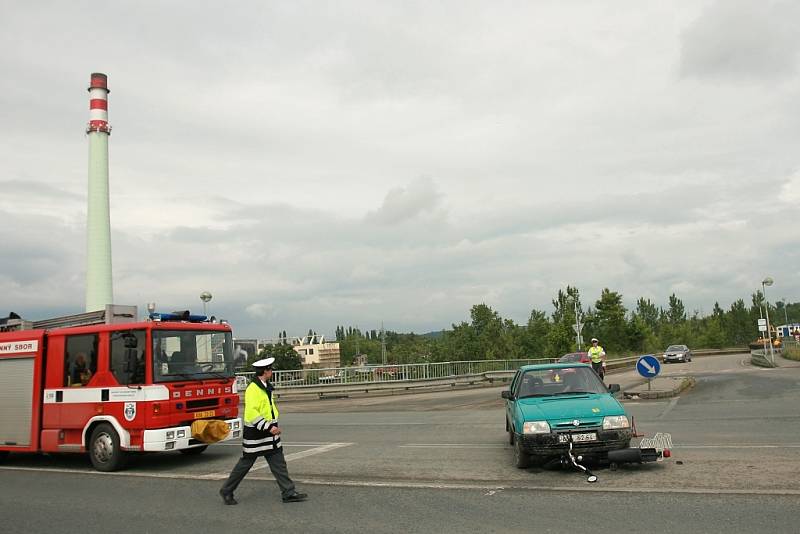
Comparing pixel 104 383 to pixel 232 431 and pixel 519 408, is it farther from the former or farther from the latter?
pixel 519 408

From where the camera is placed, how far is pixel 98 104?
59.2 metres

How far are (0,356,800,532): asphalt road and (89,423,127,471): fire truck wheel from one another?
0.26 metres

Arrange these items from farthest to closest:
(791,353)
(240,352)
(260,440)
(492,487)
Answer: (791,353), (240,352), (492,487), (260,440)

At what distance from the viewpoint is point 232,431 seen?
11.3 metres

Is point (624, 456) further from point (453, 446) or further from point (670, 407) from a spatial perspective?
point (670, 407)

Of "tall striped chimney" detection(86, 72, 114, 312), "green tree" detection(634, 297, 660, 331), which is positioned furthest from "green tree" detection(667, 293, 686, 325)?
"tall striped chimney" detection(86, 72, 114, 312)

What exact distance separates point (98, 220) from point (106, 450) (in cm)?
5259

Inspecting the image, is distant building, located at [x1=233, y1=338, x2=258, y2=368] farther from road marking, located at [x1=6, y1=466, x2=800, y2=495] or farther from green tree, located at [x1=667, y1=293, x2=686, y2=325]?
green tree, located at [x1=667, y1=293, x2=686, y2=325]

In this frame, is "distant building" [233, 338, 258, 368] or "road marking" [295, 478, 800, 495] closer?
"road marking" [295, 478, 800, 495]

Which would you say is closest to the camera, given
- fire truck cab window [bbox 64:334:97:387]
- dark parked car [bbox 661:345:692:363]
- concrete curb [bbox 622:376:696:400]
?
fire truck cab window [bbox 64:334:97:387]

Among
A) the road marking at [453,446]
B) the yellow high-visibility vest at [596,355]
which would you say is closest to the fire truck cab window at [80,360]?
the road marking at [453,446]

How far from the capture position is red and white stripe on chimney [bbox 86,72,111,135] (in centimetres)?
5825

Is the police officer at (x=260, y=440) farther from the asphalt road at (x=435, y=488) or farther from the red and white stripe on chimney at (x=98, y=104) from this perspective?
the red and white stripe on chimney at (x=98, y=104)

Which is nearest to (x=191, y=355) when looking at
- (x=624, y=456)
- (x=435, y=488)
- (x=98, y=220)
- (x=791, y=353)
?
(x=435, y=488)
